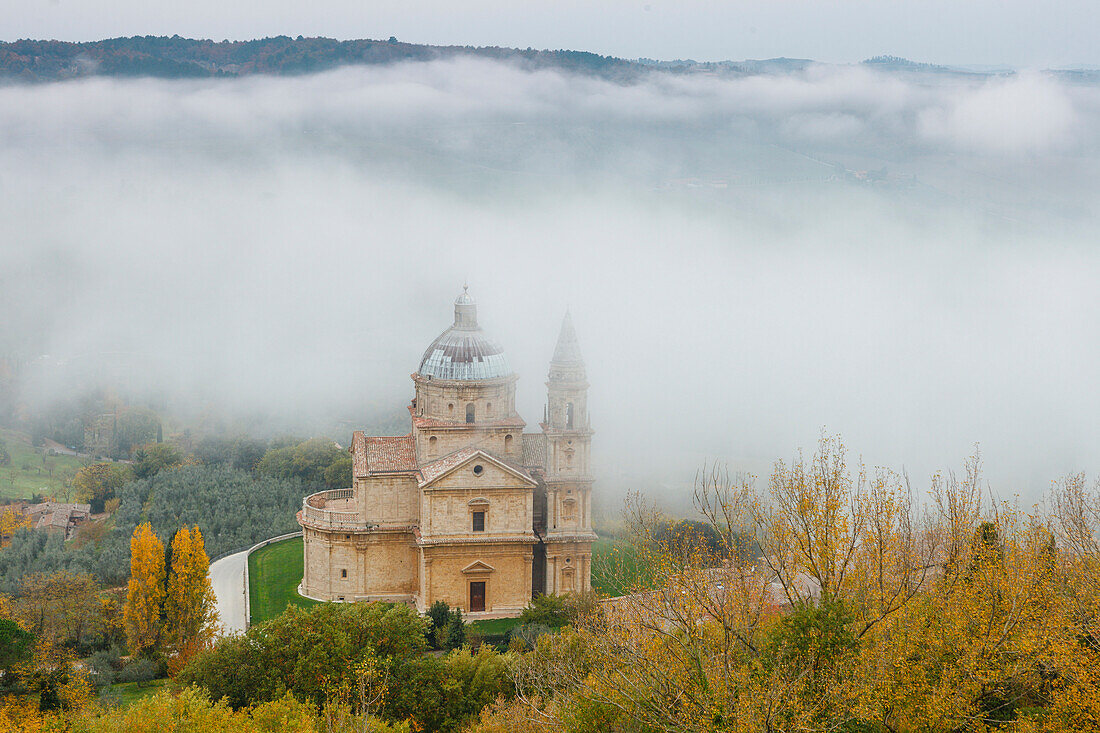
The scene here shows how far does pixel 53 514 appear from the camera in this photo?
99.6 m

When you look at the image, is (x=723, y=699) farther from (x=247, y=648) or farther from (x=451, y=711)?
(x=247, y=648)

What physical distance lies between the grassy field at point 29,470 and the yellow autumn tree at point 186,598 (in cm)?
6381

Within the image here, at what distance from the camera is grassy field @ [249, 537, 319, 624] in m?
58.7

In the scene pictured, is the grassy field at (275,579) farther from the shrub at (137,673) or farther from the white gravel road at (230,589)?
the shrub at (137,673)

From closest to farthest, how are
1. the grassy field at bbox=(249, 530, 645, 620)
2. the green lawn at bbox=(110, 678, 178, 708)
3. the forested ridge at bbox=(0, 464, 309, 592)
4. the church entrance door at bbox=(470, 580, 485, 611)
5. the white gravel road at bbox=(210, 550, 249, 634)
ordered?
1. the green lawn at bbox=(110, 678, 178, 708)
2. the grassy field at bbox=(249, 530, 645, 620)
3. the church entrance door at bbox=(470, 580, 485, 611)
4. the white gravel road at bbox=(210, 550, 249, 634)
5. the forested ridge at bbox=(0, 464, 309, 592)

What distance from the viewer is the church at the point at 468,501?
5575cm

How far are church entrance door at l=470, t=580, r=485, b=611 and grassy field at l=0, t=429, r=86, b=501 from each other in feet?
238

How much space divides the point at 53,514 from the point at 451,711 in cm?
7374

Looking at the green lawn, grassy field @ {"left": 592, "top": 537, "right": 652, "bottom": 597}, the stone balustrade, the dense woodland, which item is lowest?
the green lawn

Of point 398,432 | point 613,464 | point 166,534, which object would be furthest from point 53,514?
point 613,464

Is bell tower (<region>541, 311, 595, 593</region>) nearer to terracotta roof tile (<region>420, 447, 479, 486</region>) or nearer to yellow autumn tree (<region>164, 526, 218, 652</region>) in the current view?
terracotta roof tile (<region>420, 447, 479, 486</region>)

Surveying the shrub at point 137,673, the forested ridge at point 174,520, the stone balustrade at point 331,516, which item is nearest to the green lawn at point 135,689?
the shrub at point 137,673

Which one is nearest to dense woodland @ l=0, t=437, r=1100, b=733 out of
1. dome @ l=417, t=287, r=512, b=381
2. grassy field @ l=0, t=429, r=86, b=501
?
dome @ l=417, t=287, r=512, b=381

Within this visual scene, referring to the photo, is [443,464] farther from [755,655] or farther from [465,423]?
[755,655]
